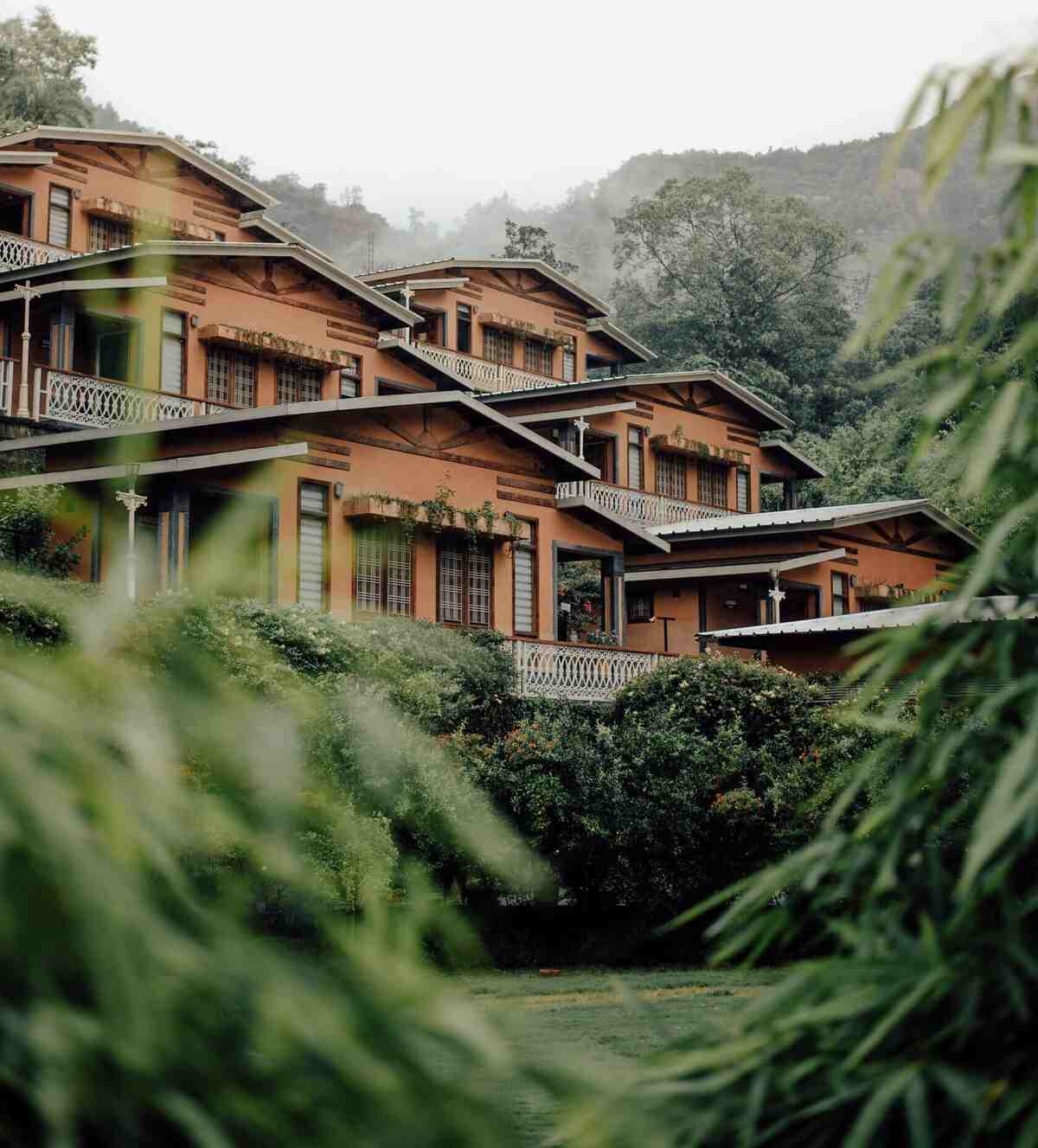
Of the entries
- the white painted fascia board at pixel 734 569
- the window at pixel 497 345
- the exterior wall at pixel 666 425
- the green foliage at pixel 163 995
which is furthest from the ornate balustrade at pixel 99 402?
the green foliage at pixel 163 995

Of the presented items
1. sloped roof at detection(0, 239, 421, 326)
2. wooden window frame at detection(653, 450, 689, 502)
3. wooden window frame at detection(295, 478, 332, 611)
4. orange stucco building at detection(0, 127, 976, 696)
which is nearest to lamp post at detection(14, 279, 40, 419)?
orange stucco building at detection(0, 127, 976, 696)

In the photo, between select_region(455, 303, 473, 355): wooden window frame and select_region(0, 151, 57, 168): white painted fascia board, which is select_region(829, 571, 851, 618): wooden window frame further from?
select_region(0, 151, 57, 168): white painted fascia board

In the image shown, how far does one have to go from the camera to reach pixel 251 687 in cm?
1191

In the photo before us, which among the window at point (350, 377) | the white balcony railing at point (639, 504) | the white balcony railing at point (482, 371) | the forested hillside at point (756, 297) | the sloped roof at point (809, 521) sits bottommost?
the sloped roof at point (809, 521)

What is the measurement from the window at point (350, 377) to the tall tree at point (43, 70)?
2255 centimetres

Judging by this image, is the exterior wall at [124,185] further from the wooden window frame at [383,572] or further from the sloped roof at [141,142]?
the wooden window frame at [383,572]

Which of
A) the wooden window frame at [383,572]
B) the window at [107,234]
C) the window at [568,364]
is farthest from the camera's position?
the window at [568,364]

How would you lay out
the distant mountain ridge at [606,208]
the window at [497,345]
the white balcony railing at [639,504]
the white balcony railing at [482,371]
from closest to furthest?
the white balcony railing at [639,504] < the white balcony railing at [482,371] < the window at [497,345] < the distant mountain ridge at [606,208]

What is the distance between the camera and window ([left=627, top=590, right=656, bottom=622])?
101 feet

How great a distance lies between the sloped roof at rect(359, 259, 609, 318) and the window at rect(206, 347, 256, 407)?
9.02 meters

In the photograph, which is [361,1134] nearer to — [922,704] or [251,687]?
[922,704]

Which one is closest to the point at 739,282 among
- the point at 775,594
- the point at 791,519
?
the point at 791,519

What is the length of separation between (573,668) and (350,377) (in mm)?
7935

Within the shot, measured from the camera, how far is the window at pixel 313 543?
20.5 metres
